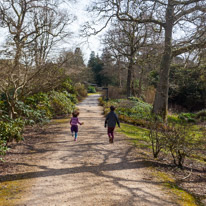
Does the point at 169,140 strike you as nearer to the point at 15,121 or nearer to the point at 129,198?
the point at 129,198

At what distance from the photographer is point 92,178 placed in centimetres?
484

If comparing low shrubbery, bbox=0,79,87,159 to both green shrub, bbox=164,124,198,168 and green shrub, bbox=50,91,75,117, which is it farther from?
green shrub, bbox=164,124,198,168

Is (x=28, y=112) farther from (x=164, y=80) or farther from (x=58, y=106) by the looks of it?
(x=164, y=80)

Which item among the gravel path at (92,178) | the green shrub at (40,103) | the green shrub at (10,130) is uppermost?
the green shrub at (40,103)

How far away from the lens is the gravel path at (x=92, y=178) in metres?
3.88

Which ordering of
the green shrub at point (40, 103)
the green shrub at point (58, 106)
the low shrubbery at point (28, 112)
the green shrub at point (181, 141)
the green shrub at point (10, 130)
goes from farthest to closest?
the green shrub at point (58, 106)
the green shrub at point (40, 103)
the low shrubbery at point (28, 112)
the green shrub at point (10, 130)
the green shrub at point (181, 141)

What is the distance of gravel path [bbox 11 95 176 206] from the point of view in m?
3.88

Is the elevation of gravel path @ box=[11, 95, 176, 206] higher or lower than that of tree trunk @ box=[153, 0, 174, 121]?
lower

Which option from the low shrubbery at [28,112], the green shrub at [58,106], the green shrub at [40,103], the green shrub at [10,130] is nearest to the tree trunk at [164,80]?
the green shrub at [58,106]

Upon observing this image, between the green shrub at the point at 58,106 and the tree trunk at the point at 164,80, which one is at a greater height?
the tree trunk at the point at 164,80

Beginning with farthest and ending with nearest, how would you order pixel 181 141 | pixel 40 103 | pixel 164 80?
pixel 40 103 < pixel 164 80 < pixel 181 141

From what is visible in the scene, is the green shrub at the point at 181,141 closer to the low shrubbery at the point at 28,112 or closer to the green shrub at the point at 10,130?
the low shrubbery at the point at 28,112

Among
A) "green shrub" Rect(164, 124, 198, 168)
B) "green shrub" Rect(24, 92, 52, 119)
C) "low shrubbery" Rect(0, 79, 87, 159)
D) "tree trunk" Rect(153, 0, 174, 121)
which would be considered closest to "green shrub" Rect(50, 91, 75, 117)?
"low shrubbery" Rect(0, 79, 87, 159)

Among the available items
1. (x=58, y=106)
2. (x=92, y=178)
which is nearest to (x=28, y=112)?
(x=58, y=106)
